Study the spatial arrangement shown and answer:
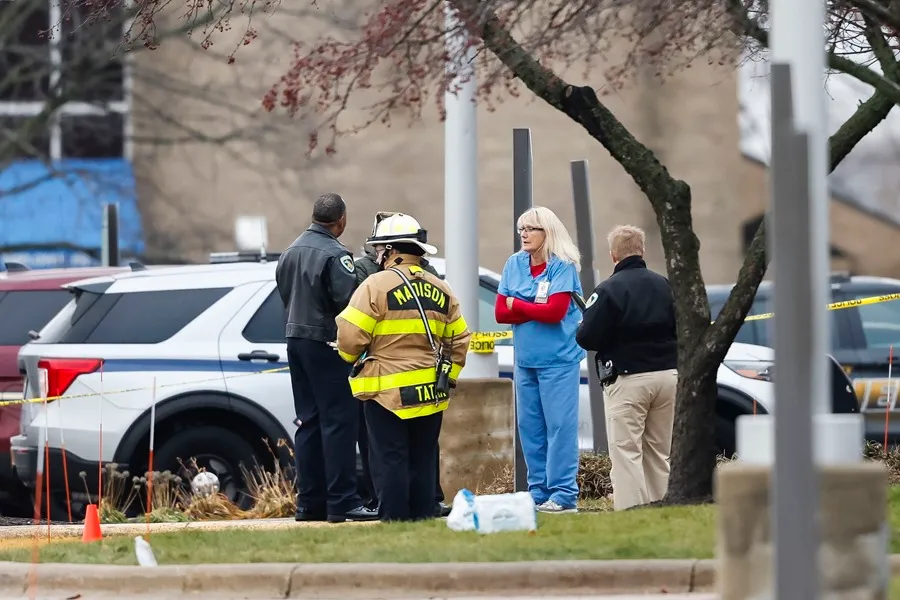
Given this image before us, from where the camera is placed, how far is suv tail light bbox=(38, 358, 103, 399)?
11.2 m

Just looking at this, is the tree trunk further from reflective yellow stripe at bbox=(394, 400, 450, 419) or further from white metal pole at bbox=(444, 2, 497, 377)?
white metal pole at bbox=(444, 2, 497, 377)

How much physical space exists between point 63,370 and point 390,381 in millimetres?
3445

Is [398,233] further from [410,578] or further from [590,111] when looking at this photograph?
[410,578]

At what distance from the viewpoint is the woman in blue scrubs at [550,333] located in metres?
9.84

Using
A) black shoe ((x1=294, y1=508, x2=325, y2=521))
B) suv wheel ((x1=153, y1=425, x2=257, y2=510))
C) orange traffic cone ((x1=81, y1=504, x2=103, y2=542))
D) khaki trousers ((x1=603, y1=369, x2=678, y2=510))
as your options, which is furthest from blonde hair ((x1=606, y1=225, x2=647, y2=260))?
orange traffic cone ((x1=81, y1=504, x2=103, y2=542))

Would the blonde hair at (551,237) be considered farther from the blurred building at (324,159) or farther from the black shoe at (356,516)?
the blurred building at (324,159)

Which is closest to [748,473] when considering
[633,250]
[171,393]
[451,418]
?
[633,250]

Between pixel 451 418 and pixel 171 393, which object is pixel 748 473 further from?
pixel 171 393

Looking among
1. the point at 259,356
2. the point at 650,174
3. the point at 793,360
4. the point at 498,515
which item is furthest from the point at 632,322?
the point at 793,360

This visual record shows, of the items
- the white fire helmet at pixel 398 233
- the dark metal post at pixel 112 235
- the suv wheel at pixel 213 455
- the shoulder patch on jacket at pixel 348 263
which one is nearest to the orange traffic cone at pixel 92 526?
the shoulder patch on jacket at pixel 348 263

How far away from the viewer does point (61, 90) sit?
25.2 meters

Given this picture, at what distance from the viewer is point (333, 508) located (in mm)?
9617

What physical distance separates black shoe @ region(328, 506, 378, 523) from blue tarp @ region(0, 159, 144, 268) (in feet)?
54.3

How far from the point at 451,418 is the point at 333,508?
129 centimetres
